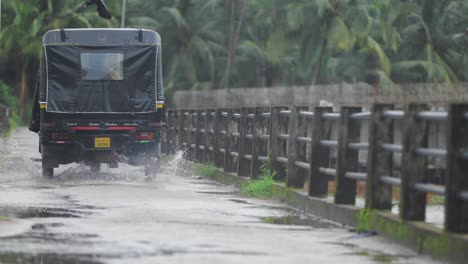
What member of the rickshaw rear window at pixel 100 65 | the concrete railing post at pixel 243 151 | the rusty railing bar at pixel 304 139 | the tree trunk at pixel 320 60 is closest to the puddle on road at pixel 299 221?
the rusty railing bar at pixel 304 139

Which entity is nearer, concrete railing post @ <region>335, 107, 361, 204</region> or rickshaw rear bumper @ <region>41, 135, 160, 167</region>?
concrete railing post @ <region>335, 107, 361, 204</region>

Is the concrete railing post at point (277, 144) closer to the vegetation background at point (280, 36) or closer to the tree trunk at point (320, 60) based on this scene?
the vegetation background at point (280, 36)

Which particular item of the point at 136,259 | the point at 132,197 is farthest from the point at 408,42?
the point at 136,259

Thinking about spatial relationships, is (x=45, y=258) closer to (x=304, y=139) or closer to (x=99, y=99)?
(x=304, y=139)

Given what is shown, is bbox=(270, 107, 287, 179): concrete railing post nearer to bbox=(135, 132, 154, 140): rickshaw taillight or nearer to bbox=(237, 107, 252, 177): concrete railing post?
bbox=(237, 107, 252, 177): concrete railing post

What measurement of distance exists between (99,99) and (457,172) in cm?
1318

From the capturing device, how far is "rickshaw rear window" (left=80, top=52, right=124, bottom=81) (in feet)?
76.1

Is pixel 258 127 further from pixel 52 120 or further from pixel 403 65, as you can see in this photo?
pixel 403 65

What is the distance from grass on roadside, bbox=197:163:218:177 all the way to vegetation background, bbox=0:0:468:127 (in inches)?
1868

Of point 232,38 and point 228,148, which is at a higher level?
point 232,38

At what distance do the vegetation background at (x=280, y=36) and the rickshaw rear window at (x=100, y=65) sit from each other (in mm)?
48763

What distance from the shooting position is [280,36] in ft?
242

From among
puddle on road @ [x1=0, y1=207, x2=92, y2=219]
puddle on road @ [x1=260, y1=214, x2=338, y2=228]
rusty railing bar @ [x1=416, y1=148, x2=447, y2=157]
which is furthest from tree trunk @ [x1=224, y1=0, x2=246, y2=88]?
rusty railing bar @ [x1=416, y1=148, x2=447, y2=157]

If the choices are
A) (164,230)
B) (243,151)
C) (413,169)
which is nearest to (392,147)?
(413,169)
